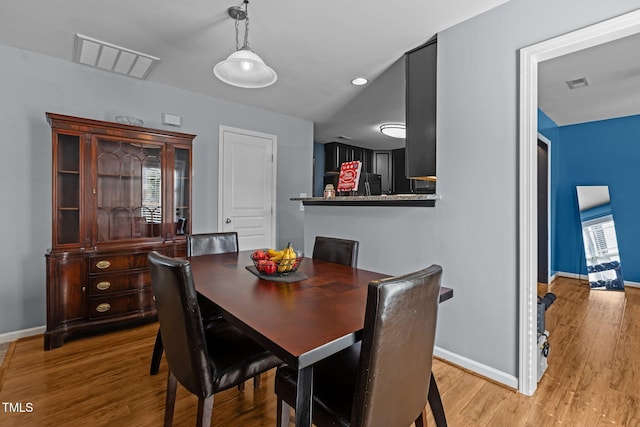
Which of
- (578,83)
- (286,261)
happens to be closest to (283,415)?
(286,261)

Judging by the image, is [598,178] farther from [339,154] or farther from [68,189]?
[68,189]

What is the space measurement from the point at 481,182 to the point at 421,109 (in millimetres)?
834

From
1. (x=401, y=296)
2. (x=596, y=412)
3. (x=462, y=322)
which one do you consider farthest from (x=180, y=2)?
(x=596, y=412)

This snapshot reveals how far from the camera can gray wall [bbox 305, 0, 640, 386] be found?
1.95 m

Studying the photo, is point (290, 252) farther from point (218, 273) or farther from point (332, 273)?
point (218, 273)

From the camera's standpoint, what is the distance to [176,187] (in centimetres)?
324

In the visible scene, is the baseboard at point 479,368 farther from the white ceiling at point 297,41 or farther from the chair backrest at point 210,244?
the white ceiling at point 297,41

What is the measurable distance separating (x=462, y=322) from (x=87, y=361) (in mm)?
2720

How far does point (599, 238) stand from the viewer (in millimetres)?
4539

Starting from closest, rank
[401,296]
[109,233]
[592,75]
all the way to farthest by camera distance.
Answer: [401,296]
[109,233]
[592,75]

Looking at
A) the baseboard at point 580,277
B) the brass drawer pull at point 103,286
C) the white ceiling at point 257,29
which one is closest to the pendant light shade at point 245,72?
the white ceiling at point 257,29

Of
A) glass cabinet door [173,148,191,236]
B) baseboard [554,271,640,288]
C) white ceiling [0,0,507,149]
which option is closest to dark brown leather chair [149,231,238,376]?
glass cabinet door [173,148,191,236]

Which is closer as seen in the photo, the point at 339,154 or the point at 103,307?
the point at 103,307

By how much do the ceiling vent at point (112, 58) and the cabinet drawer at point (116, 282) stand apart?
1.92m
